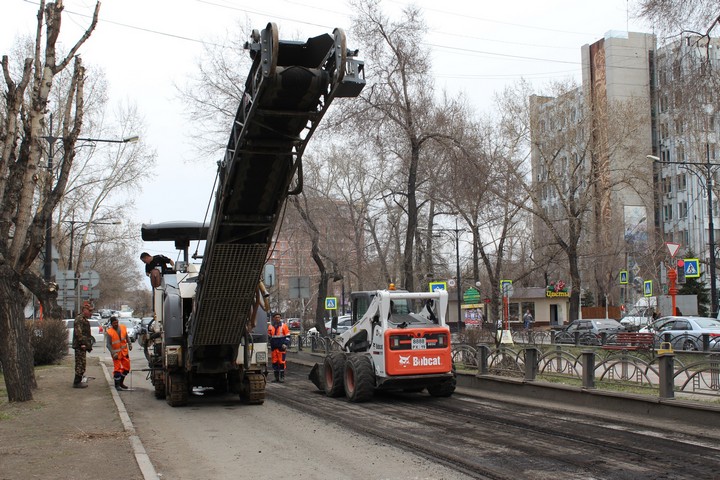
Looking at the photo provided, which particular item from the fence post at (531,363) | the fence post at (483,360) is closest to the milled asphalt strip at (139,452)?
the fence post at (483,360)

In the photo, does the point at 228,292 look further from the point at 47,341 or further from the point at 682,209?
the point at 682,209

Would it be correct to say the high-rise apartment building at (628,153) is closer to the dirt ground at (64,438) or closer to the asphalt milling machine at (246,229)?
the asphalt milling machine at (246,229)

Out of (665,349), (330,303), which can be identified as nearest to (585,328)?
(330,303)

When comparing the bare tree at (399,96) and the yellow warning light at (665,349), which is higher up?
the bare tree at (399,96)

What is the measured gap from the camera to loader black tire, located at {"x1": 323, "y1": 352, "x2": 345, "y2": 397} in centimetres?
1719

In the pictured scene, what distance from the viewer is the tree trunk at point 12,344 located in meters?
15.1

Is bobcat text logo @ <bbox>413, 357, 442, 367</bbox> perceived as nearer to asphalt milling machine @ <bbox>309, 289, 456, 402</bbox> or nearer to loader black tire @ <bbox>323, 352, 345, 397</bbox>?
asphalt milling machine @ <bbox>309, 289, 456, 402</bbox>

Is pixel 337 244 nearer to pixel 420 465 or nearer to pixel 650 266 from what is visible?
pixel 650 266

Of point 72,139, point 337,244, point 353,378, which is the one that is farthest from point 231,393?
point 337,244

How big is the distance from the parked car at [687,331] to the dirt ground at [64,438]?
63.0ft

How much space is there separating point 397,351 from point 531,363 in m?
3.05

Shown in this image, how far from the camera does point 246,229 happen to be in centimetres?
1357

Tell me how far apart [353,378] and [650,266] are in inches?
1648

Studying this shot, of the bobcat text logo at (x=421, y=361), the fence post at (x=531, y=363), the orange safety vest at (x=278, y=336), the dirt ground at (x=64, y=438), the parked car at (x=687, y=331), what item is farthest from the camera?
the parked car at (x=687, y=331)
